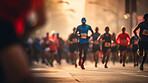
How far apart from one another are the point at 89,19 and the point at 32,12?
106 m

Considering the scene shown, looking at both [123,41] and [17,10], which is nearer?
[17,10]

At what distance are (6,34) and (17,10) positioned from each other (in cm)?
21

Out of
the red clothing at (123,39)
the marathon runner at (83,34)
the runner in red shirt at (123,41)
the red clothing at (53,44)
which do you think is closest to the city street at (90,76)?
the marathon runner at (83,34)

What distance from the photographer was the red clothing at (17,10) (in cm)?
290

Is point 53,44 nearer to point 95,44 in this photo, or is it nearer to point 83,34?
point 95,44

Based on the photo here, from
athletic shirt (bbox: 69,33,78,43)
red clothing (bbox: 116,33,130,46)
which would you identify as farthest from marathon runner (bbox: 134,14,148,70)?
athletic shirt (bbox: 69,33,78,43)

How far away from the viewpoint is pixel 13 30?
2969 millimetres

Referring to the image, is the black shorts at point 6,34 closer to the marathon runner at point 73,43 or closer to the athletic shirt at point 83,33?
the athletic shirt at point 83,33

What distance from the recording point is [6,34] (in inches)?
116

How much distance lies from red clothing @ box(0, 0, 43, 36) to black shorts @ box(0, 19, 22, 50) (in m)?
0.03

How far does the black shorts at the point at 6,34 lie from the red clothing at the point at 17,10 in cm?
3

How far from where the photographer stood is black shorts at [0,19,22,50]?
9.57 ft

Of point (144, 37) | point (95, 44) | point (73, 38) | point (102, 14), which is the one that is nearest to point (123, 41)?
point (95, 44)

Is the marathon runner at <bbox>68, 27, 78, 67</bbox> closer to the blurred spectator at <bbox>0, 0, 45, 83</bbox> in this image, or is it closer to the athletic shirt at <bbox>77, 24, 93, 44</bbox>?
the athletic shirt at <bbox>77, 24, 93, 44</bbox>
